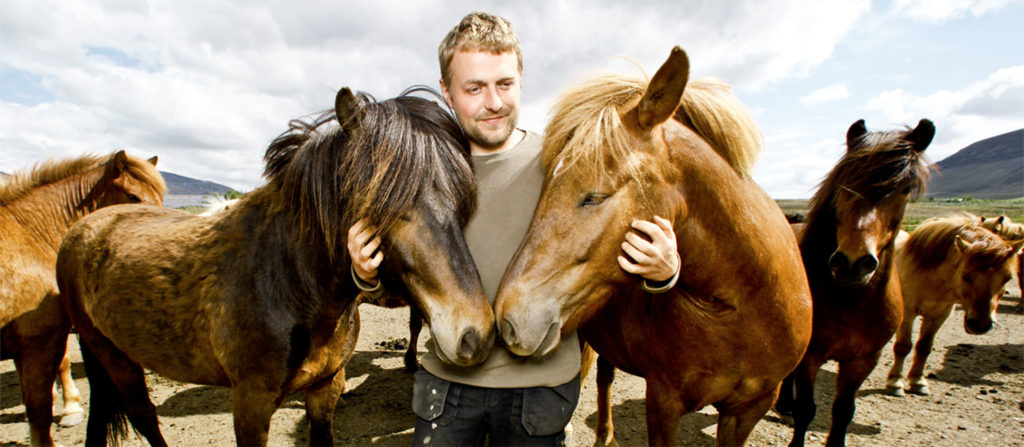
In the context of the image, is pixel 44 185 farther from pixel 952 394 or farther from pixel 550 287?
pixel 952 394

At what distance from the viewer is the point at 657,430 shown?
244cm

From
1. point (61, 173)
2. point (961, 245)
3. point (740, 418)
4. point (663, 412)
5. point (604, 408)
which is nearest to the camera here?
point (663, 412)

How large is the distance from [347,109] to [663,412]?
221 centimetres

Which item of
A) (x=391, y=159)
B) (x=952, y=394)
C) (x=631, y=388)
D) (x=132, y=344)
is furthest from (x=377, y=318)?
(x=952, y=394)

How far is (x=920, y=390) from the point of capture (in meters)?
5.54

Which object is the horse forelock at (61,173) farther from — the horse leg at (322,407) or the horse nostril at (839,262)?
the horse nostril at (839,262)

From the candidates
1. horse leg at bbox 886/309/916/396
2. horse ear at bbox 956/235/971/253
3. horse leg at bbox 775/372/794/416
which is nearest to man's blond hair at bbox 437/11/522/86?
horse leg at bbox 775/372/794/416

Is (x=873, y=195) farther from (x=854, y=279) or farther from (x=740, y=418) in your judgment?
(x=740, y=418)

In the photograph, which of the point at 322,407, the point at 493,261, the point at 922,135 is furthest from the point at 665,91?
the point at 922,135

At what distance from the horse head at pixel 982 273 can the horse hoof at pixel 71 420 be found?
10433 millimetres

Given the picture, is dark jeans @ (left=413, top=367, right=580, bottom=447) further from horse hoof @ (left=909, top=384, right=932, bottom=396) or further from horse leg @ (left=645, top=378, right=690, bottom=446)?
horse hoof @ (left=909, top=384, right=932, bottom=396)

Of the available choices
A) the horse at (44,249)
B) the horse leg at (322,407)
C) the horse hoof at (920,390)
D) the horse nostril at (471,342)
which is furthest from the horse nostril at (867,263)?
the horse at (44,249)

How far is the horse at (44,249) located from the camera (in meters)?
3.45

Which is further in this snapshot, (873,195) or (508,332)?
(873,195)
